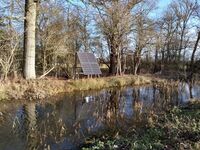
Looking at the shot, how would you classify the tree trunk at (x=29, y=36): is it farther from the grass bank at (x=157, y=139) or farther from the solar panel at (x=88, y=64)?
the grass bank at (x=157, y=139)

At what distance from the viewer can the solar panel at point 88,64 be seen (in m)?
24.3

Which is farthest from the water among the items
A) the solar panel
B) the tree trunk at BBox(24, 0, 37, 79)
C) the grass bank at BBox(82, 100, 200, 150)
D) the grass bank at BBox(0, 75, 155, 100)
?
the solar panel

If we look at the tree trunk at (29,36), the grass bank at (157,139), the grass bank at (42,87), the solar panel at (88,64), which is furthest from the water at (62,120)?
the solar panel at (88,64)

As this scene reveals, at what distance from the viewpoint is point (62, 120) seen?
11.2 meters

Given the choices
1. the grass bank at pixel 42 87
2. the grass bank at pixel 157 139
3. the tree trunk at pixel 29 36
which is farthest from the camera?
the tree trunk at pixel 29 36

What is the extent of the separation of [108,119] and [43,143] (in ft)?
9.60

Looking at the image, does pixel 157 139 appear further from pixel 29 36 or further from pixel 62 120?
pixel 29 36

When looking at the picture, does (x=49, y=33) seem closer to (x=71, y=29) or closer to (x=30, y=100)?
(x=71, y=29)

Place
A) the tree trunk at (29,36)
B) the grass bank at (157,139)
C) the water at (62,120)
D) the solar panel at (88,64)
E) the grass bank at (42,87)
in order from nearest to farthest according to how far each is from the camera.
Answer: the grass bank at (157,139) → the water at (62,120) → the grass bank at (42,87) → the tree trunk at (29,36) → the solar panel at (88,64)

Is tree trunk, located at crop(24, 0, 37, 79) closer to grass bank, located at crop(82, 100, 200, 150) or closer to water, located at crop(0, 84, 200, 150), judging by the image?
water, located at crop(0, 84, 200, 150)

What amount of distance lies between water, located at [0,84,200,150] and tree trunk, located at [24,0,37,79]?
7.91 ft

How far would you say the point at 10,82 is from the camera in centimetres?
1585

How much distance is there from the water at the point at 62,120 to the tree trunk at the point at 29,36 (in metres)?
2.41

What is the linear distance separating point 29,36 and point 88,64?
8.59 m
